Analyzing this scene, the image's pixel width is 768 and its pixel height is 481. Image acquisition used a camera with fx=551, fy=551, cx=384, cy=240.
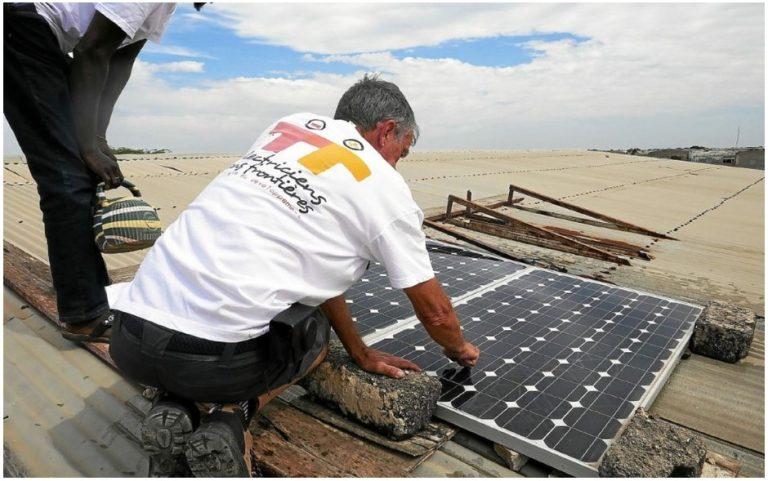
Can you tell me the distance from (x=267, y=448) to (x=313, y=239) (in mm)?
994

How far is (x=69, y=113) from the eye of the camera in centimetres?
331

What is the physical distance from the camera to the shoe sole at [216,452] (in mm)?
2197

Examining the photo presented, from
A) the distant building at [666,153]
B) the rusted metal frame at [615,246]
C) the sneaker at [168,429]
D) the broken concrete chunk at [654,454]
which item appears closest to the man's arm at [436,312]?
the broken concrete chunk at [654,454]

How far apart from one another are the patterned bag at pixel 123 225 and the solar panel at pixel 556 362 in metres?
1.62

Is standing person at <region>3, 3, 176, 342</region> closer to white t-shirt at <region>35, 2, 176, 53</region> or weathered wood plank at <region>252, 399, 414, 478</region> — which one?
white t-shirt at <region>35, 2, 176, 53</region>

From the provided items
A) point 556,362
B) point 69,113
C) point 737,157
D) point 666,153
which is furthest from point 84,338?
point 666,153

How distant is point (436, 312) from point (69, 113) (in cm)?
251

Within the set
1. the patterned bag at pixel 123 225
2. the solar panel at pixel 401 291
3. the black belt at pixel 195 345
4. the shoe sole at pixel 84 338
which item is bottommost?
the shoe sole at pixel 84 338

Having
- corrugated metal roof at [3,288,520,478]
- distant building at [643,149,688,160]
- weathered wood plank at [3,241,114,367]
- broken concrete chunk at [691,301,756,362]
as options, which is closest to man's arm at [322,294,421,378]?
corrugated metal roof at [3,288,520,478]

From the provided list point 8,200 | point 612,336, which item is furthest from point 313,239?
point 8,200

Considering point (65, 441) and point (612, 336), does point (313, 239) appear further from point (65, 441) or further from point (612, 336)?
Result: point (612, 336)

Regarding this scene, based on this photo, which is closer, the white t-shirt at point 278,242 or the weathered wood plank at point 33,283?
the white t-shirt at point 278,242

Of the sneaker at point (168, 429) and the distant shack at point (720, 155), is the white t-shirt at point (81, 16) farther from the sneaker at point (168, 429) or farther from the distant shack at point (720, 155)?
the distant shack at point (720, 155)

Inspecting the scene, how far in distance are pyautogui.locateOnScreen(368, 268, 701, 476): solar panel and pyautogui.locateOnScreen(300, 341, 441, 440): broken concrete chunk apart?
7.6 inches
